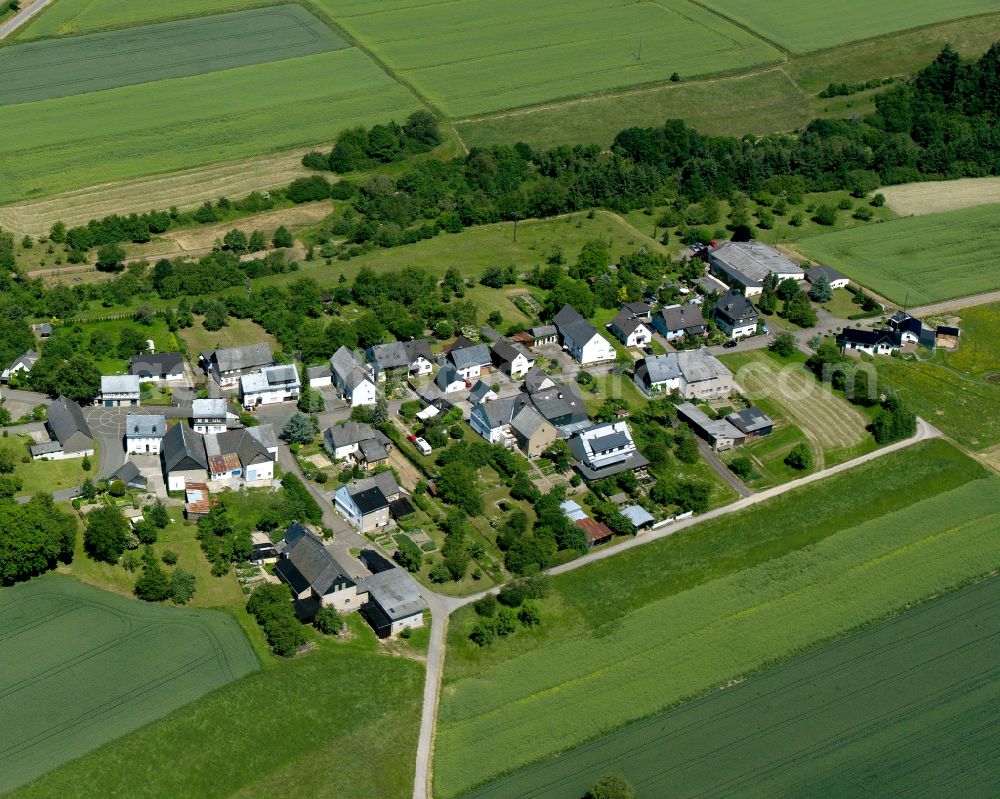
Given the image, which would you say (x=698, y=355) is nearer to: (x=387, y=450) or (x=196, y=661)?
(x=387, y=450)

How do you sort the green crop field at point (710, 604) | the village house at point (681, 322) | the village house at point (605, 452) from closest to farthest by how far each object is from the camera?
the green crop field at point (710, 604) < the village house at point (605, 452) < the village house at point (681, 322)

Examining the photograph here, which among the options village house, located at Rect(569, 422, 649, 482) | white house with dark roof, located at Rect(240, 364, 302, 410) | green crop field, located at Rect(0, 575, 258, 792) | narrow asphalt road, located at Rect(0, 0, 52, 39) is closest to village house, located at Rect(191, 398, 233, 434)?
white house with dark roof, located at Rect(240, 364, 302, 410)

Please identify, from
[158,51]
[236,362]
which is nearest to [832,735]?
[236,362]

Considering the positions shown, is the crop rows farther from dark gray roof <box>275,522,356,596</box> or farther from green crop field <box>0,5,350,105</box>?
green crop field <box>0,5,350,105</box>

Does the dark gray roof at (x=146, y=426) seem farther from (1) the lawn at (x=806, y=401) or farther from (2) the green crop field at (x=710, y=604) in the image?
(1) the lawn at (x=806, y=401)

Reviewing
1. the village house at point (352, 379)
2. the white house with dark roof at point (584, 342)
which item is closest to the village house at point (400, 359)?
the village house at point (352, 379)

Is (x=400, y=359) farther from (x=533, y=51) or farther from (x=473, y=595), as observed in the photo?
(x=533, y=51)

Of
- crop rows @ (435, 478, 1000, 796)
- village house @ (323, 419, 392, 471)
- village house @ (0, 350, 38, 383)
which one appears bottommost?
crop rows @ (435, 478, 1000, 796)

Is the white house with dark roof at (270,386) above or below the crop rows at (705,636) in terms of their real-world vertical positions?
above
